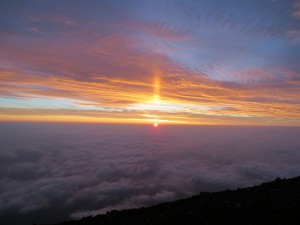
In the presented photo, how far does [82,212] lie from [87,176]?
73658 millimetres

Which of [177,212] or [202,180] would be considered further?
[202,180]

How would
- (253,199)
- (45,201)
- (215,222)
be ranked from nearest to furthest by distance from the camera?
(215,222), (253,199), (45,201)

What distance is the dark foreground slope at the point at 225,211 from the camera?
11359 millimetres

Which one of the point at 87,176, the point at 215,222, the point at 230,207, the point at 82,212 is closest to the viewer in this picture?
the point at 215,222

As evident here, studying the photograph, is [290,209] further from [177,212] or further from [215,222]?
[177,212]

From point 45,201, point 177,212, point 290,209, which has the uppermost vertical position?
point 290,209

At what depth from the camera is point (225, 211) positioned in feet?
41.1

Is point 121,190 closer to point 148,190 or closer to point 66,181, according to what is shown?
point 148,190

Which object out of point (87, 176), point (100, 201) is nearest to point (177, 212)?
point (100, 201)

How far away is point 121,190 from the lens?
495 feet

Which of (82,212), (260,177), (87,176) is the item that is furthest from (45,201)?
(260,177)

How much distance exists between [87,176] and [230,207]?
614 ft

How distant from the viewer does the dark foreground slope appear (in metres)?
11.4

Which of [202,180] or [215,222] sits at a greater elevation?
[215,222]
